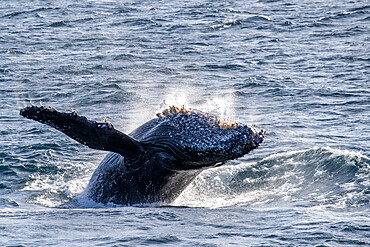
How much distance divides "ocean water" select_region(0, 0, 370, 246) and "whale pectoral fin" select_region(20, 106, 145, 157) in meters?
1.10

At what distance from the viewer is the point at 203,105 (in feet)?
65.2

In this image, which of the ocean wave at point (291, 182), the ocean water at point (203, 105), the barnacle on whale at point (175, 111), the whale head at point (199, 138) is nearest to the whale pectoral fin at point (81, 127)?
the whale head at point (199, 138)

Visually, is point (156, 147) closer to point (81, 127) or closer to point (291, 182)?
point (81, 127)

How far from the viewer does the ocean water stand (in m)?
8.59

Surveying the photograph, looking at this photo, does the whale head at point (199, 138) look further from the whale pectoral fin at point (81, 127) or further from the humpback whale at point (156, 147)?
the whale pectoral fin at point (81, 127)

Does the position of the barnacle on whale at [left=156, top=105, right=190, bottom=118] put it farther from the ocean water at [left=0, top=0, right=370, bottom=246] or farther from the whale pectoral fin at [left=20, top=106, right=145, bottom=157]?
the ocean water at [left=0, top=0, right=370, bottom=246]

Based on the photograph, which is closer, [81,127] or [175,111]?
[81,127]

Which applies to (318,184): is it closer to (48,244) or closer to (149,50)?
(48,244)

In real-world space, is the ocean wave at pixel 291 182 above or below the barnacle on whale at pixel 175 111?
below

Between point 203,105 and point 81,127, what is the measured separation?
10.6 m

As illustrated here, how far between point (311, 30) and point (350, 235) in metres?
24.2

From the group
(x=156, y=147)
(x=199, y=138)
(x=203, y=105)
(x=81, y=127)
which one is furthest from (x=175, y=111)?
(x=203, y=105)

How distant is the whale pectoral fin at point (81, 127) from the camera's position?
9297 mm

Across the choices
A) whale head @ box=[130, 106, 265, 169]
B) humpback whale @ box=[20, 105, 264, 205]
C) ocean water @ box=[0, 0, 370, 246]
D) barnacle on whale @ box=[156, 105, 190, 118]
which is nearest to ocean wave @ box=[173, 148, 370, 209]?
ocean water @ box=[0, 0, 370, 246]
